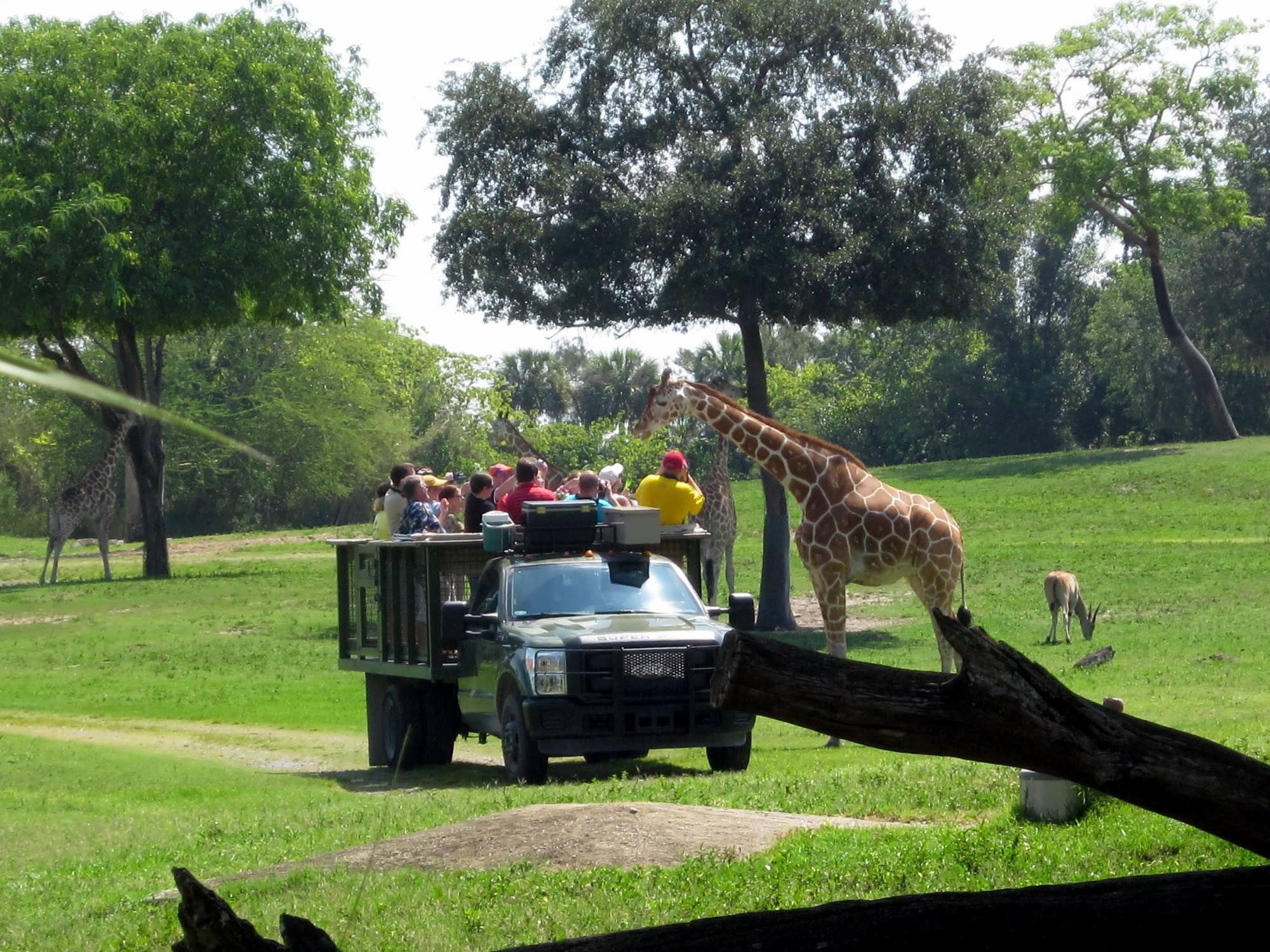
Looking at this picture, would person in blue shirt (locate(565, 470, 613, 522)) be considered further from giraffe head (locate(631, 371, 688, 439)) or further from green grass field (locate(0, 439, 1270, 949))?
giraffe head (locate(631, 371, 688, 439))

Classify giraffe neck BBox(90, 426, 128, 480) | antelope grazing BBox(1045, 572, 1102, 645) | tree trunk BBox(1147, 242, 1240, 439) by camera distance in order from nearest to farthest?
antelope grazing BBox(1045, 572, 1102, 645)
giraffe neck BBox(90, 426, 128, 480)
tree trunk BBox(1147, 242, 1240, 439)

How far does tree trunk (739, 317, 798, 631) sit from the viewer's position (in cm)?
2645

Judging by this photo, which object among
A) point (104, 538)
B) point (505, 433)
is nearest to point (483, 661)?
point (505, 433)

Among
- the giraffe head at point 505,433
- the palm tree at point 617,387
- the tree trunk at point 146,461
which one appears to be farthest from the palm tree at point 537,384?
the giraffe head at point 505,433

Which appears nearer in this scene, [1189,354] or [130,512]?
[1189,354]

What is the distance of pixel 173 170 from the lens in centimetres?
3055

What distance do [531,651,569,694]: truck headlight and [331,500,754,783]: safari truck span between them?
1cm

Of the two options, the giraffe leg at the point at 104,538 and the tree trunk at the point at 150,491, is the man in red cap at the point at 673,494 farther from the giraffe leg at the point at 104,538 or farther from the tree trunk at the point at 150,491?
the giraffe leg at the point at 104,538

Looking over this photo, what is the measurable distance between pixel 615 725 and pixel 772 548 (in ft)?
48.1

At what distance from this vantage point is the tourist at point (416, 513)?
578 inches

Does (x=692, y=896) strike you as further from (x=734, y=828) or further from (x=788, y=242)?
(x=788, y=242)

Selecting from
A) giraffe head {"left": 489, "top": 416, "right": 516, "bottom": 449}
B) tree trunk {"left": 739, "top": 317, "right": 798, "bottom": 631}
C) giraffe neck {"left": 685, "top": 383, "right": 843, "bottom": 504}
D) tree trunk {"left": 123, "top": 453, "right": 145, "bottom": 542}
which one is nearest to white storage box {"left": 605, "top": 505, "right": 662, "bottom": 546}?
giraffe neck {"left": 685, "top": 383, "right": 843, "bottom": 504}

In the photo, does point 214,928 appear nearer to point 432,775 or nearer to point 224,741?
point 432,775

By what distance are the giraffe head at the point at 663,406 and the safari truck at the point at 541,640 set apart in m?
3.29
